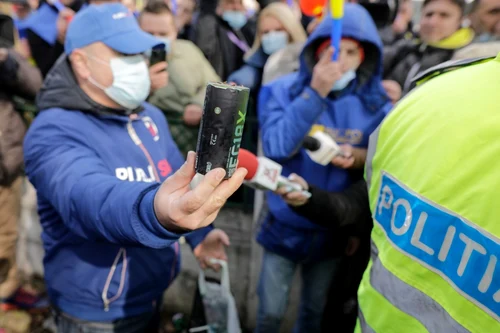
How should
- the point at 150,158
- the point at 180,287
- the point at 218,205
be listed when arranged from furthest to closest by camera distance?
the point at 180,287 → the point at 150,158 → the point at 218,205

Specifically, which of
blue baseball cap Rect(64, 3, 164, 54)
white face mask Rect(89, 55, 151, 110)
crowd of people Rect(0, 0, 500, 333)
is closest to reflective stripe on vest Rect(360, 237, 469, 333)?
crowd of people Rect(0, 0, 500, 333)

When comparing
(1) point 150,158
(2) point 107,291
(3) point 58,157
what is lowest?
(2) point 107,291

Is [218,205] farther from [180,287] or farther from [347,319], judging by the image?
[180,287]

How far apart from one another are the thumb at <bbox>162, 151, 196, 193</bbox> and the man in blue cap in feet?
1.26

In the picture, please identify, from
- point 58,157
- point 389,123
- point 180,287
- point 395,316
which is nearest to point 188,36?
point 180,287

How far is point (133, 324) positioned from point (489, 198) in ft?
5.44

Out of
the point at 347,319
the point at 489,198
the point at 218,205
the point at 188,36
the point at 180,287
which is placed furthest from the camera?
the point at 188,36

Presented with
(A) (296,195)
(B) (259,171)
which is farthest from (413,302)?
(A) (296,195)

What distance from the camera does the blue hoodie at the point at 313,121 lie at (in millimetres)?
2188

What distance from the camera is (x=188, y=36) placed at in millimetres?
4758

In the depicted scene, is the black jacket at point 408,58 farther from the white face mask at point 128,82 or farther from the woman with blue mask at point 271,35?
the white face mask at point 128,82

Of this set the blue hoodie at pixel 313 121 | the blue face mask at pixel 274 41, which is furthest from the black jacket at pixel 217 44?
the blue hoodie at pixel 313 121

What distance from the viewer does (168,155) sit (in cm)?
212

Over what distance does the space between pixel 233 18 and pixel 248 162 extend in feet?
10.6
